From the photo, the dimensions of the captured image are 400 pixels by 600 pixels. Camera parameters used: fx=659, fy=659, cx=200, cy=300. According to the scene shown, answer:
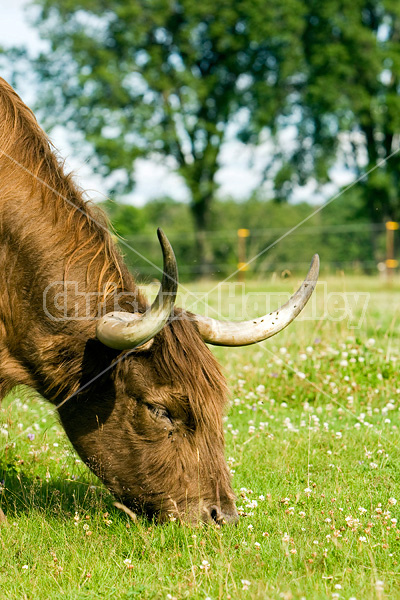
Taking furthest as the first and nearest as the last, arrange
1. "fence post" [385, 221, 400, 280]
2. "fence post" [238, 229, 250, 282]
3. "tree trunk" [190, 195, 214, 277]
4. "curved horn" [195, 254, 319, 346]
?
"tree trunk" [190, 195, 214, 277]
"fence post" [238, 229, 250, 282]
"fence post" [385, 221, 400, 280]
"curved horn" [195, 254, 319, 346]

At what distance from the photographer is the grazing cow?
155 inches

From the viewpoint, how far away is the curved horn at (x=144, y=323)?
337cm

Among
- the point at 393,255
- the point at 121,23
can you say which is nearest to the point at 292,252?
the point at 393,255

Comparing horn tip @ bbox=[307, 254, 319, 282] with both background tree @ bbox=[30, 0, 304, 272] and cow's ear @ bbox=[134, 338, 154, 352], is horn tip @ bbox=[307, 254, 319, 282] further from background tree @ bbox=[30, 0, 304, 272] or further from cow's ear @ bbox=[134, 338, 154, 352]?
background tree @ bbox=[30, 0, 304, 272]

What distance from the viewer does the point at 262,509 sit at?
425cm

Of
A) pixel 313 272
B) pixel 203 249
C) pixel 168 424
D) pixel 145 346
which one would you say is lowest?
pixel 168 424

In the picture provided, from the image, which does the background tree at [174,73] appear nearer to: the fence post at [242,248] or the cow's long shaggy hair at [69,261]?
the fence post at [242,248]

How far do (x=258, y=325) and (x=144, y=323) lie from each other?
0.81 meters

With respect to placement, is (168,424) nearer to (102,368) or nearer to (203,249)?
(102,368)

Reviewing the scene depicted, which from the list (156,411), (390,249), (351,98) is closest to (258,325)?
(156,411)

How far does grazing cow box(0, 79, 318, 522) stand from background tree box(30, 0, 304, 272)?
28.5m

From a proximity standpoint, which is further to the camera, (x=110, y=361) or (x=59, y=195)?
(x=59, y=195)

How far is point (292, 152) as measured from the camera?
3494 centimetres

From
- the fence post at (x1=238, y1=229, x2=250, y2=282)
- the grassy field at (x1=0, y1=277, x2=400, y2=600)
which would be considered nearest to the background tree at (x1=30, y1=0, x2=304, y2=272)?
the fence post at (x1=238, y1=229, x2=250, y2=282)
